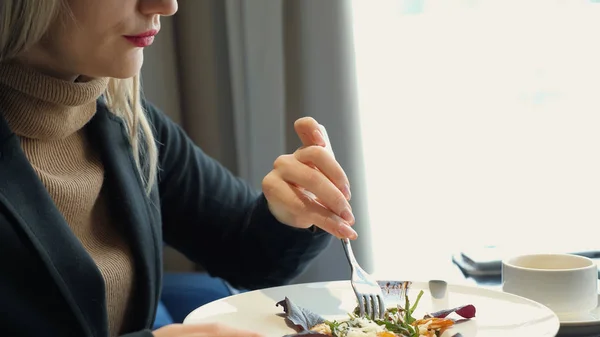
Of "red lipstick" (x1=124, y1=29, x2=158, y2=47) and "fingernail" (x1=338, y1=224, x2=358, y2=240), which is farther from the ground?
"red lipstick" (x1=124, y1=29, x2=158, y2=47)

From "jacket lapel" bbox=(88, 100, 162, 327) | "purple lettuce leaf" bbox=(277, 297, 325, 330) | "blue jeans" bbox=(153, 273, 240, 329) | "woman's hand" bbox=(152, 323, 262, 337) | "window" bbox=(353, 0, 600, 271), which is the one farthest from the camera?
"window" bbox=(353, 0, 600, 271)

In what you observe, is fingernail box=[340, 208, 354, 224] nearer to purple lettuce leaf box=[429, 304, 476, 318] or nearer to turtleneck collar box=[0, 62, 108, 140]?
purple lettuce leaf box=[429, 304, 476, 318]

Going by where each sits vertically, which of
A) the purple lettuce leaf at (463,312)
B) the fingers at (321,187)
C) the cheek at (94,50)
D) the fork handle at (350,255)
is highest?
the cheek at (94,50)

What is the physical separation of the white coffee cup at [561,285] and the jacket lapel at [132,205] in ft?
1.60

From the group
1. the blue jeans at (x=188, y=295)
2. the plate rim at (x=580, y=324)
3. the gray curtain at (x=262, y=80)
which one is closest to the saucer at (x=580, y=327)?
the plate rim at (x=580, y=324)

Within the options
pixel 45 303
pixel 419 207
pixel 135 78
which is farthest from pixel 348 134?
pixel 45 303

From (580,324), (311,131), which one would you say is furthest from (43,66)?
(580,324)

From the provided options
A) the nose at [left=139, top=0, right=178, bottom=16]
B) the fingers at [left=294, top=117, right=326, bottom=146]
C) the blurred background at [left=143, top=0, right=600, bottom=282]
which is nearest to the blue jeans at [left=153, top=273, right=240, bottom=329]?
the blurred background at [left=143, top=0, right=600, bottom=282]

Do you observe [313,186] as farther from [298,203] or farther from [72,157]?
[72,157]

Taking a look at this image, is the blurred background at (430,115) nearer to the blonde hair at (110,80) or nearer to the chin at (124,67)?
the blonde hair at (110,80)

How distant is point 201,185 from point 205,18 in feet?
2.69

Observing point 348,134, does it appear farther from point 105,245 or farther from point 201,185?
point 105,245

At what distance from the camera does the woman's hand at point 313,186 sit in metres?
0.94

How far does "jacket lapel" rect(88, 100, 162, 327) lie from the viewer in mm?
1068
